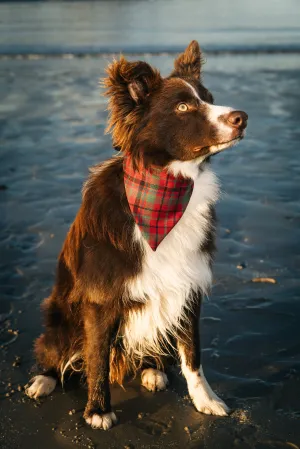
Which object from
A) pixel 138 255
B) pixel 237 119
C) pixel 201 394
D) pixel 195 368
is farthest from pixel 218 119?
pixel 201 394

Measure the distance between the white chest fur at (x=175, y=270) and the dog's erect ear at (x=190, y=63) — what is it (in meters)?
0.69

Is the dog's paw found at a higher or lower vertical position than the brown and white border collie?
lower

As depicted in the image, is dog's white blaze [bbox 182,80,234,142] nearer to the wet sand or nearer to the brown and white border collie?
the brown and white border collie

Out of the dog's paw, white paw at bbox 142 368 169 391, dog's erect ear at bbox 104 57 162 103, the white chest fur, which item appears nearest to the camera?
dog's erect ear at bbox 104 57 162 103

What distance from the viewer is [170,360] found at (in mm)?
4590

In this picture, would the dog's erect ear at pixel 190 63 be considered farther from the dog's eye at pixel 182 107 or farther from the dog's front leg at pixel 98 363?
the dog's front leg at pixel 98 363

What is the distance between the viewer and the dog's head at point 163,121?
360 cm

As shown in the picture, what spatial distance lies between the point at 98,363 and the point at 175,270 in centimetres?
85

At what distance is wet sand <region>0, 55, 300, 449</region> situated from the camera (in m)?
3.97

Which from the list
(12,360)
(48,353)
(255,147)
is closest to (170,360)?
(48,353)

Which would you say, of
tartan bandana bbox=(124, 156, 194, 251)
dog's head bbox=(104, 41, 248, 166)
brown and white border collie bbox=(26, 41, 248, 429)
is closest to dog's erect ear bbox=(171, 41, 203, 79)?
brown and white border collie bbox=(26, 41, 248, 429)

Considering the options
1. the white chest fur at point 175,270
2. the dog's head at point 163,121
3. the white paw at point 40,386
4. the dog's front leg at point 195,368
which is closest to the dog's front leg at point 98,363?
the white chest fur at point 175,270

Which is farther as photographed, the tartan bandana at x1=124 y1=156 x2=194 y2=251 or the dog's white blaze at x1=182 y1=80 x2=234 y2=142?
the tartan bandana at x1=124 y1=156 x2=194 y2=251

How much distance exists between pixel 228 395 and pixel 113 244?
1524 mm
